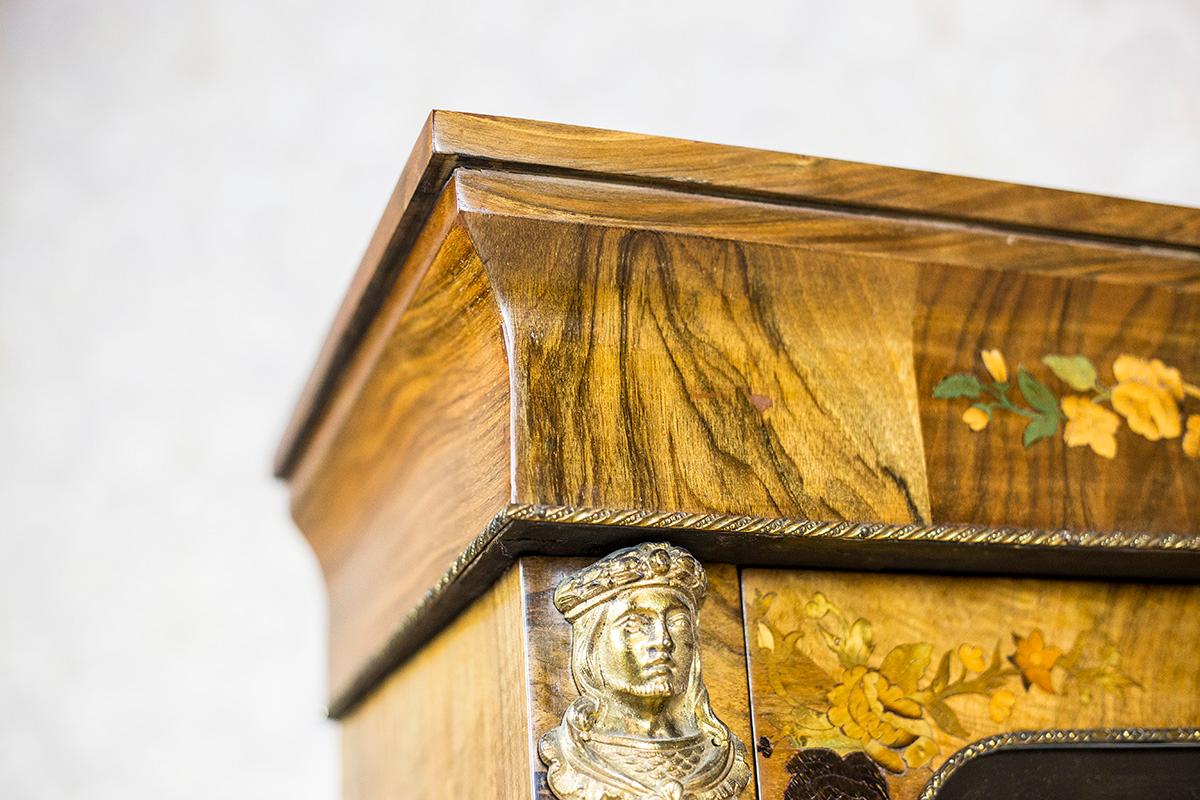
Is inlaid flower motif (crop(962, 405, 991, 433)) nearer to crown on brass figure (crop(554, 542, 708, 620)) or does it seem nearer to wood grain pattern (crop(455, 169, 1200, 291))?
wood grain pattern (crop(455, 169, 1200, 291))

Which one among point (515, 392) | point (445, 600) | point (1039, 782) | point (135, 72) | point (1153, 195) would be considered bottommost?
point (1039, 782)

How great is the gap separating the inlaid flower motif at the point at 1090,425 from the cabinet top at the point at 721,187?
5.1 inches

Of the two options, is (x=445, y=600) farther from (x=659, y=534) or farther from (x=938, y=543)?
(x=938, y=543)

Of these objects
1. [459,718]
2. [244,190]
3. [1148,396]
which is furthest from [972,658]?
[244,190]

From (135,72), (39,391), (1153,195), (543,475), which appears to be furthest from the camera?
(1153,195)

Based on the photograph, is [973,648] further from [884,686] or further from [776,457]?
[776,457]

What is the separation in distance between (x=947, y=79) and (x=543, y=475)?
5.64 feet

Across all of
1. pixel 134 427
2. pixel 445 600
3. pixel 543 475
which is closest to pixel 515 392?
pixel 543 475

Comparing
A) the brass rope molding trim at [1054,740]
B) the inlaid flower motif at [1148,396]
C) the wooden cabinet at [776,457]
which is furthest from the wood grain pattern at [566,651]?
the inlaid flower motif at [1148,396]

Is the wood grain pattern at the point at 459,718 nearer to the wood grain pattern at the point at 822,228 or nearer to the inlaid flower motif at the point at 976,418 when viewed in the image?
the wood grain pattern at the point at 822,228

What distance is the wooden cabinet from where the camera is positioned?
3.20ft

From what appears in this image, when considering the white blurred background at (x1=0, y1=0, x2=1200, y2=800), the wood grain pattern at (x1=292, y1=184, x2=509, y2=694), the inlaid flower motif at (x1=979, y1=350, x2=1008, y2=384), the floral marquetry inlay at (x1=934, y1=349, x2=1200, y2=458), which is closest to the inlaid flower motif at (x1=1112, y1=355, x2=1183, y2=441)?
the floral marquetry inlay at (x1=934, y1=349, x2=1200, y2=458)

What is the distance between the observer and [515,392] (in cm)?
98

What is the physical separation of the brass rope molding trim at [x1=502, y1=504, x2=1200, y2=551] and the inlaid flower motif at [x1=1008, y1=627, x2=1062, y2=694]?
0.08 metres
